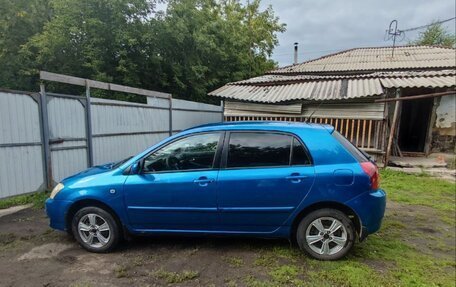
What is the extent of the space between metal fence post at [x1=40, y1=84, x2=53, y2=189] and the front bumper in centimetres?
267

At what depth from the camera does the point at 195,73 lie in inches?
540

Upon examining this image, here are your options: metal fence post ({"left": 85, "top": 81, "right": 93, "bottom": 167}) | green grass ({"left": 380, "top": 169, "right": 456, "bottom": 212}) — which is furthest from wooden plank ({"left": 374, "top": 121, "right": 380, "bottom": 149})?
metal fence post ({"left": 85, "top": 81, "right": 93, "bottom": 167})

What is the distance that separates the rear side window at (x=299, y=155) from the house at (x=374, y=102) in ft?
20.8

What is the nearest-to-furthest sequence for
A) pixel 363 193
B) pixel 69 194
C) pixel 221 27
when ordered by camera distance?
pixel 363 193 → pixel 69 194 → pixel 221 27

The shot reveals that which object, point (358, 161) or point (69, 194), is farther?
point (69, 194)

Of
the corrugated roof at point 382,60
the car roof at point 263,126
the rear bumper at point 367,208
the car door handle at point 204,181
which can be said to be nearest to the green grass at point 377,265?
the rear bumper at point 367,208

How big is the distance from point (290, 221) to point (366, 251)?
111 cm

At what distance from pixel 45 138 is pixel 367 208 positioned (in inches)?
227

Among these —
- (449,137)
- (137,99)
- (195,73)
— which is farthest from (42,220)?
(449,137)

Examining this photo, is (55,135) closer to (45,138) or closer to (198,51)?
(45,138)

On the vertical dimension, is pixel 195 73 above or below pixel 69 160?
above

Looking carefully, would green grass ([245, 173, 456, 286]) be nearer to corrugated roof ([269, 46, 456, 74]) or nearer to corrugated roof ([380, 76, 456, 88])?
corrugated roof ([380, 76, 456, 88])

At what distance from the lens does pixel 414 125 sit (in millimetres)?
12859

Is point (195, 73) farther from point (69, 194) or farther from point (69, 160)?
point (69, 194)
